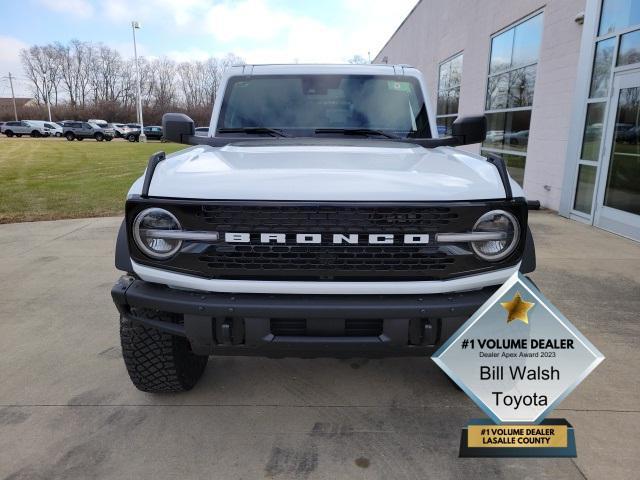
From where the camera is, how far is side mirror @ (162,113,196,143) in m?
3.46

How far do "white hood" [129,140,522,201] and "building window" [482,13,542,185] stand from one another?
29.3 feet

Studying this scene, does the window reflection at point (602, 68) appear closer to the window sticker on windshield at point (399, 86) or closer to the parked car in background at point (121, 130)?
the window sticker on windshield at point (399, 86)

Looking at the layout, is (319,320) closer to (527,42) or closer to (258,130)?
(258,130)

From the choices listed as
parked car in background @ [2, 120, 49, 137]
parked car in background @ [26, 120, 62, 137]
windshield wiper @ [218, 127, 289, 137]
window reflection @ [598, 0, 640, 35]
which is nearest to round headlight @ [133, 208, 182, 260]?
windshield wiper @ [218, 127, 289, 137]

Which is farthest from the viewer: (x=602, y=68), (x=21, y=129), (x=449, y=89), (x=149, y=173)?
(x=21, y=129)

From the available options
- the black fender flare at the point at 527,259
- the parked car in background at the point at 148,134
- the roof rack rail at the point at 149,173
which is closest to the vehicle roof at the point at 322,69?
the roof rack rail at the point at 149,173

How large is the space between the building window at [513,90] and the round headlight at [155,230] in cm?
975

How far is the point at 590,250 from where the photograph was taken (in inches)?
247

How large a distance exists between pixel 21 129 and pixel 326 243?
5604 cm

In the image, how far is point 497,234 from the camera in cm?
221

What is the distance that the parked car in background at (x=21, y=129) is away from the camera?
48.0 m

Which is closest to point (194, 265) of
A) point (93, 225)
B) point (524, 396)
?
point (524, 396)

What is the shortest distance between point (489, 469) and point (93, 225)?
24.1 feet

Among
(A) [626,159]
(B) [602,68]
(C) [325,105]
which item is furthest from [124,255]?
(B) [602,68]
